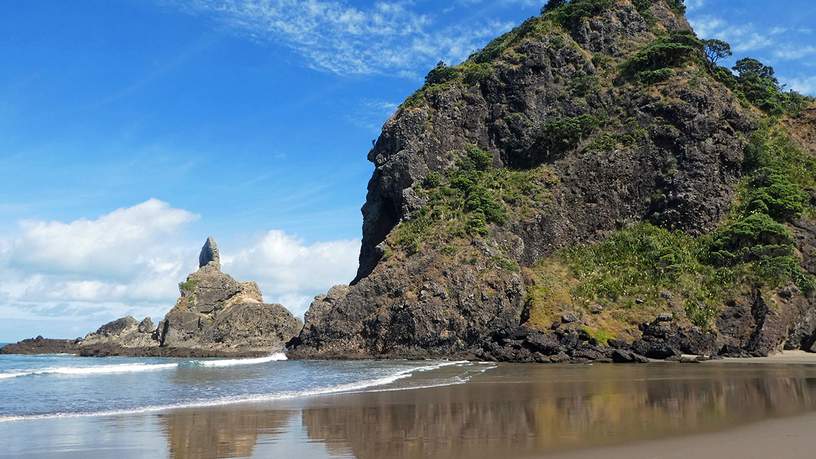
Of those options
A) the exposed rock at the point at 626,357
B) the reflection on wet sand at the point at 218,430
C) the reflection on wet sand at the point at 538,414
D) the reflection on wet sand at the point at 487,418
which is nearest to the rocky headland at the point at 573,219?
the exposed rock at the point at 626,357

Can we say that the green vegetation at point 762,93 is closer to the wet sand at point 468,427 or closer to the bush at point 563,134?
the bush at point 563,134

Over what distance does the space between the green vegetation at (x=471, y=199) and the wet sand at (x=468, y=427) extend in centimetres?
3721

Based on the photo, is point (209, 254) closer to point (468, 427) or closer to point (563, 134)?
point (563, 134)

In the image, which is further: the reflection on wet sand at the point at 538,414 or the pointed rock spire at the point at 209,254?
the pointed rock spire at the point at 209,254

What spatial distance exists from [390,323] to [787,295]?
106 feet

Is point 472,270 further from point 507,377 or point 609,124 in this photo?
point 609,124

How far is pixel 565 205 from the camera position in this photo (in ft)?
220

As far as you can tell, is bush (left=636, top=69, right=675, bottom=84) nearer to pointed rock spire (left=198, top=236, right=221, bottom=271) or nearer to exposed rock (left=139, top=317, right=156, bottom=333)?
pointed rock spire (left=198, top=236, right=221, bottom=271)

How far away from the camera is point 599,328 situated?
1911 inches

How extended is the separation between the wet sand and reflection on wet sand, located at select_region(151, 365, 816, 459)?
0.03 metres

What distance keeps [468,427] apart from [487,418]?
5.08 ft

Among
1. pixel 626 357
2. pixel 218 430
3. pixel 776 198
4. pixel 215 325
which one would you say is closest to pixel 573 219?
pixel 776 198

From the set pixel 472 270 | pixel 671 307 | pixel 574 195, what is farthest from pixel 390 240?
pixel 671 307

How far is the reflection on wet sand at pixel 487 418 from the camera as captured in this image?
39.1ft
